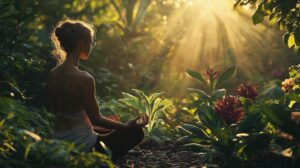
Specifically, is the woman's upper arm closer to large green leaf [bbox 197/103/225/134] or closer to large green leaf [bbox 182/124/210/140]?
large green leaf [bbox 197/103/225/134]

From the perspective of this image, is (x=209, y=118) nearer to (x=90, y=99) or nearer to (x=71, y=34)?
(x=90, y=99)

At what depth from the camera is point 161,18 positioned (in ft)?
43.6

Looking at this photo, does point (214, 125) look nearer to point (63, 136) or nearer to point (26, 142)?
point (63, 136)

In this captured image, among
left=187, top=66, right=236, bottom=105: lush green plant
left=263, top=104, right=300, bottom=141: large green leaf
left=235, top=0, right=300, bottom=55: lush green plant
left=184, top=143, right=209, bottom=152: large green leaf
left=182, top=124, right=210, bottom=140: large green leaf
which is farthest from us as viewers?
left=187, top=66, right=236, bottom=105: lush green plant

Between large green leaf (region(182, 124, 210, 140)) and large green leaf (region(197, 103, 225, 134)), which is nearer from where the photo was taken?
large green leaf (region(197, 103, 225, 134))

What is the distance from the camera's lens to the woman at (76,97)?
14.1 feet

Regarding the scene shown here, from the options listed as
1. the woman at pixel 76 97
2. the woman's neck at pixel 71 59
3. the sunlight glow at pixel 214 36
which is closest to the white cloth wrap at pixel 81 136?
the woman at pixel 76 97

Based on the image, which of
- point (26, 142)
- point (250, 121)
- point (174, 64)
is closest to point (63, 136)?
point (26, 142)

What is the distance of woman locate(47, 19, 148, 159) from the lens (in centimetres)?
429

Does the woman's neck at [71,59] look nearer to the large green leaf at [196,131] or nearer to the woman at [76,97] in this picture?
the woman at [76,97]

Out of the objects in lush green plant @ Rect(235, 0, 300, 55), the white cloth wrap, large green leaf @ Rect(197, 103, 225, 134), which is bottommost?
the white cloth wrap

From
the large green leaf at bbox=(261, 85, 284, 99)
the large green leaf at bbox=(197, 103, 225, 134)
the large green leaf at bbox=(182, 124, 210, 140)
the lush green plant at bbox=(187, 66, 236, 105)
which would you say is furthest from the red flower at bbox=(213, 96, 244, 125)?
the lush green plant at bbox=(187, 66, 236, 105)

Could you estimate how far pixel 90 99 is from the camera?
14.1 ft

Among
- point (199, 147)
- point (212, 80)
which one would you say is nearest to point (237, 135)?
point (199, 147)
